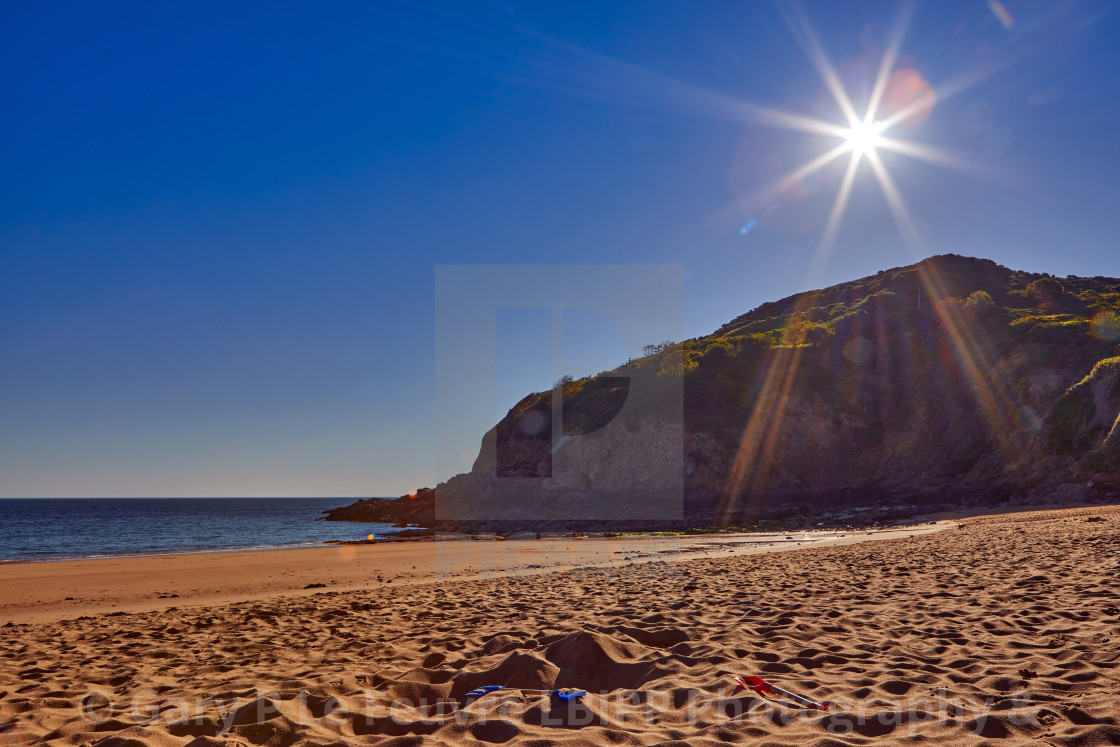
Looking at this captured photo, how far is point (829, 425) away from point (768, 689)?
4414 cm

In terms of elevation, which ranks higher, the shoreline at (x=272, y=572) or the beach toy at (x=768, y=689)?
the beach toy at (x=768, y=689)

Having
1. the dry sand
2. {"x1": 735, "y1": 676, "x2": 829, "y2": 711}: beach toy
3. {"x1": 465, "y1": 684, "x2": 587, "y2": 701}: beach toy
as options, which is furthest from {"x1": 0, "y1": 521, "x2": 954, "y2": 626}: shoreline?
{"x1": 735, "y1": 676, "x2": 829, "y2": 711}: beach toy

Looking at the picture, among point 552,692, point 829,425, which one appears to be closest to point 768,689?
point 552,692

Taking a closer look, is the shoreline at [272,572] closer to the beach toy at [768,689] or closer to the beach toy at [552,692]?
the beach toy at [552,692]

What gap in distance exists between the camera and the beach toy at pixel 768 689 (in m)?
3.78

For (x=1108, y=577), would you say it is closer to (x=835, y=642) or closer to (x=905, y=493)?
(x=835, y=642)

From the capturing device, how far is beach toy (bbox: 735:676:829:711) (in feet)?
12.4

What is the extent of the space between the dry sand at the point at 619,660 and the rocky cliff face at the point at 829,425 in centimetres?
2632

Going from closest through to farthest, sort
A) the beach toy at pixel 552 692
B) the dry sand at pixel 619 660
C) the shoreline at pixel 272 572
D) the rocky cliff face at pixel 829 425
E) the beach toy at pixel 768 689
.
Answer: the dry sand at pixel 619 660 < the beach toy at pixel 768 689 < the beach toy at pixel 552 692 < the shoreline at pixel 272 572 < the rocky cliff face at pixel 829 425

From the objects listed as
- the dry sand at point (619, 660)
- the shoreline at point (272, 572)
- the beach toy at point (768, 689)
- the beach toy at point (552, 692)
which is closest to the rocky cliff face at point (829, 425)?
the shoreline at point (272, 572)

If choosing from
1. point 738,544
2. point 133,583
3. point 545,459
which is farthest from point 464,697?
point 545,459

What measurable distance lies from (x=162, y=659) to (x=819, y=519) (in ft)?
104

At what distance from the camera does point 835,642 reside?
17.4ft

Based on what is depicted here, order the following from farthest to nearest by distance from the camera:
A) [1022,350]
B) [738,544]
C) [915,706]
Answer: [1022,350], [738,544], [915,706]
